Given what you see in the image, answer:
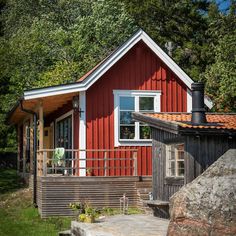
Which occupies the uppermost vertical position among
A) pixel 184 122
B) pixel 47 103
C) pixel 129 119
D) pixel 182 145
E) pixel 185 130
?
pixel 47 103

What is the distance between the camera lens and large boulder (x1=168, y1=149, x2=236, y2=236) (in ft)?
32.2

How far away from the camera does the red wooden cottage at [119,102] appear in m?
19.9

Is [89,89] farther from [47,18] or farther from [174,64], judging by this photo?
[47,18]

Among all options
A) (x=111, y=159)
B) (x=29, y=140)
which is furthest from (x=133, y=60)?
(x=29, y=140)

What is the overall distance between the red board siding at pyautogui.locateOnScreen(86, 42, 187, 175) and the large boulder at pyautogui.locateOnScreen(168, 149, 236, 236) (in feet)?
31.8

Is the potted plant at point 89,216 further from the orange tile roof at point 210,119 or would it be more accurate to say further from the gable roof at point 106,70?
the gable roof at point 106,70

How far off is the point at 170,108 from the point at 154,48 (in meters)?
2.25

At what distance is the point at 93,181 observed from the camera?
18.1m

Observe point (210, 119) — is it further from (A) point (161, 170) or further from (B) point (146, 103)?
(B) point (146, 103)

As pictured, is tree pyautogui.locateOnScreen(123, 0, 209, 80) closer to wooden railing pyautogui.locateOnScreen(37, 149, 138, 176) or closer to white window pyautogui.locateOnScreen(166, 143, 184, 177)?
wooden railing pyautogui.locateOnScreen(37, 149, 138, 176)

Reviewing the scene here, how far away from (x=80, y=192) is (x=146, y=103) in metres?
4.74

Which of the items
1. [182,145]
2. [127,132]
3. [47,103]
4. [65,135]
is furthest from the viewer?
[65,135]

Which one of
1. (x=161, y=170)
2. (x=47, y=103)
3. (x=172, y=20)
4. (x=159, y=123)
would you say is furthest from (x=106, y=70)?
(x=172, y=20)

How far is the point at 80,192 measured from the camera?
707 inches
